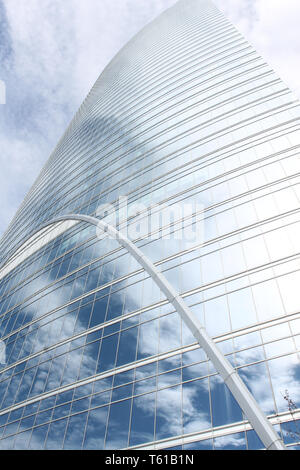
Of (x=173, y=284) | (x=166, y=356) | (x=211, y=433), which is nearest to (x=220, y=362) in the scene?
(x=211, y=433)

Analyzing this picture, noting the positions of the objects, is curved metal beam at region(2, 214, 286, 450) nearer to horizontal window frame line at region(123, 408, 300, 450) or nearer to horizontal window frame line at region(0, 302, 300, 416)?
horizontal window frame line at region(123, 408, 300, 450)

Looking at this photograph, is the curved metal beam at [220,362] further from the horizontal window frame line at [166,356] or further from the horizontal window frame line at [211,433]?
the horizontal window frame line at [166,356]

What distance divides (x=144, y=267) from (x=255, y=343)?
983 centimetres

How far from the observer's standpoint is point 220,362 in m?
15.4

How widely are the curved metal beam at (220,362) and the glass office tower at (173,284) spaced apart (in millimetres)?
423

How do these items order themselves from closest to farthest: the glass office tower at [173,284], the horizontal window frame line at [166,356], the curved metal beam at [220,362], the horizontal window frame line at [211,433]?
1. the curved metal beam at [220,362]
2. the horizontal window frame line at [211,433]
3. the glass office tower at [173,284]
4. the horizontal window frame line at [166,356]

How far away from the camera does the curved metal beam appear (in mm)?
12570

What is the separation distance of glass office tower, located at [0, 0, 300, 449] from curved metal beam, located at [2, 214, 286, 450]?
1.39ft

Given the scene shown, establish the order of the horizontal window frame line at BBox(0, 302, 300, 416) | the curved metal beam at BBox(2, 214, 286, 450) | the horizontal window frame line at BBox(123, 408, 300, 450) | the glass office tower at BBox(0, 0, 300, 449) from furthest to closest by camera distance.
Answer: the horizontal window frame line at BBox(0, 302, 300, 416), the glass office tower at BBox(0, 0, 300, 449), the horizontal window frame line at BBox(123, 408, 300, 450), the curved metal beam at BBox(2, 214, 286, 450)

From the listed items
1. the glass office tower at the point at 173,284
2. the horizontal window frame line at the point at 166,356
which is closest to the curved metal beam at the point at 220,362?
the glass office tower at the point at 173,284

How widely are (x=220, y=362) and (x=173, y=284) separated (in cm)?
685

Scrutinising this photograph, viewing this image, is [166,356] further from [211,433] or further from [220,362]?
[211,433]

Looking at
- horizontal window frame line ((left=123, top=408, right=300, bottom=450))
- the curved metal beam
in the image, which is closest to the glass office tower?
horizontal window frame line ((left=123, top=408, right=300, bottom=450))

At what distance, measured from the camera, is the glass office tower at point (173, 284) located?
1533 centimetres
